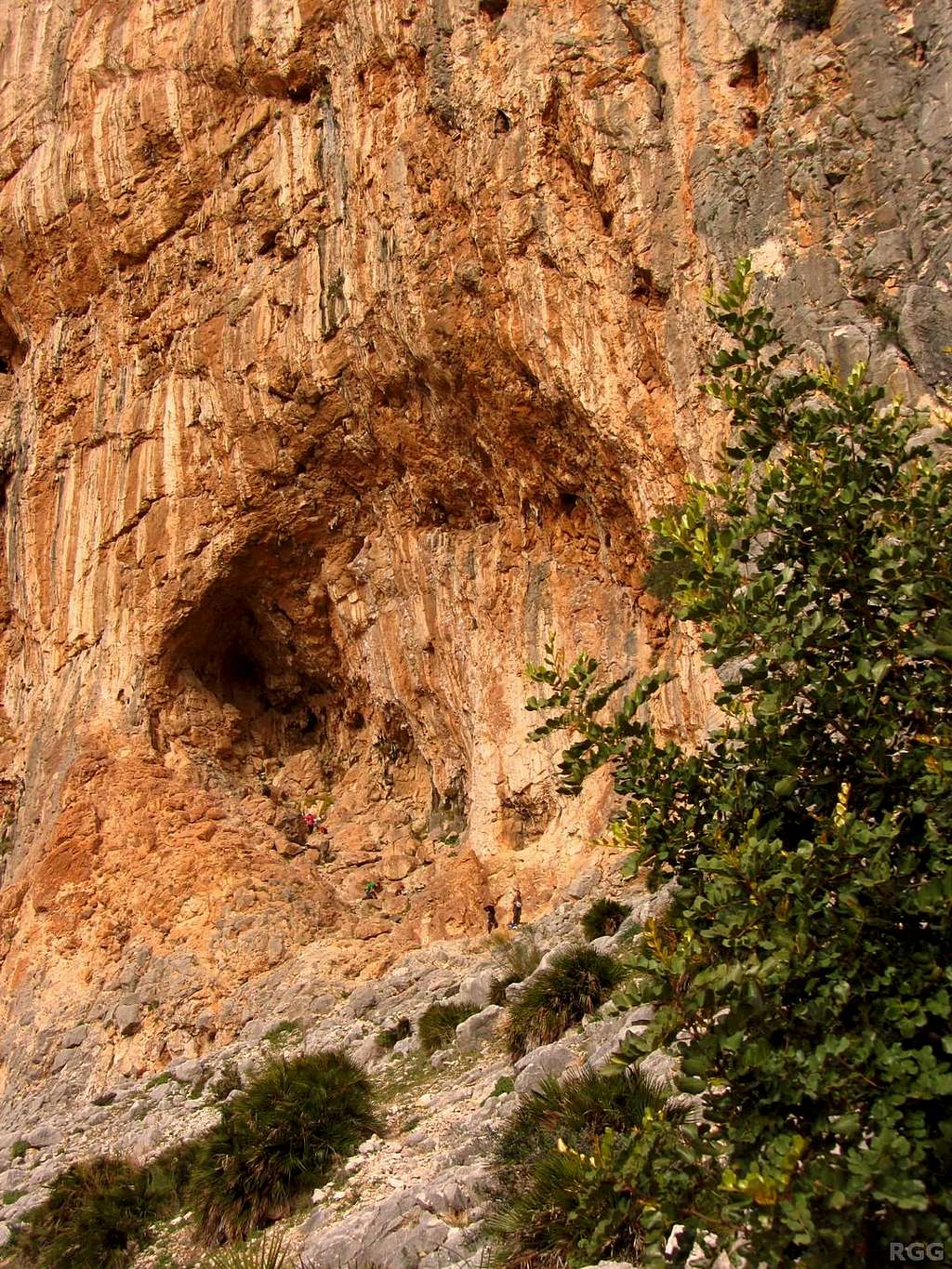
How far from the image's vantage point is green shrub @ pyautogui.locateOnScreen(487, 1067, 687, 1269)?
16.7ft

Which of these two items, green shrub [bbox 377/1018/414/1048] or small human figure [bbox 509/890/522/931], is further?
small human figure [bbox 509/890/522/931]

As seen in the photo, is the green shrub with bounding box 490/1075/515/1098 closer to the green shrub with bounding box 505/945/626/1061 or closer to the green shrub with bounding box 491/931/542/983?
the green shrub with bounding box 505/945/626/1061

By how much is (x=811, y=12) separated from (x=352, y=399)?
27.5 ft

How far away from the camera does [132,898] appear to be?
15.4 m

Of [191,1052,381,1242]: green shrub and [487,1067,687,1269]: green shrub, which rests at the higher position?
[487,1067,687,1269]: green shrub

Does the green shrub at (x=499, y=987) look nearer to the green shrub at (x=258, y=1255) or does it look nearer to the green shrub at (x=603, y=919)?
the green shrub at (x=603, y=919)

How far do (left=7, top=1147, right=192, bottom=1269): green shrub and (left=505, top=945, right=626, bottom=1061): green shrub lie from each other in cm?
323

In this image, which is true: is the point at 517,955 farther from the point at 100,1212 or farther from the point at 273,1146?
the point at 100,1212

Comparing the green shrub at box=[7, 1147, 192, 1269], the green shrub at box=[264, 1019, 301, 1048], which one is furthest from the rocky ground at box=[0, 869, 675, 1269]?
the green shrub at box=[7, 1147, 192, 1269]

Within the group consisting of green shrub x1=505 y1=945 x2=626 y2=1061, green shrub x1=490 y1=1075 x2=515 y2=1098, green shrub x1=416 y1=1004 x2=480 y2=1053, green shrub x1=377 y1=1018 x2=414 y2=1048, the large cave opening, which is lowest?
green shrub x1=377 y1=1018 x2=414 y2=1048

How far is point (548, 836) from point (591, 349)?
21.0 ft

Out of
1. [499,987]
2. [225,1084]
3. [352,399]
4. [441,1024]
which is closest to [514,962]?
[499,987]

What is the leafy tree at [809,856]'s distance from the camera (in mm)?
2881

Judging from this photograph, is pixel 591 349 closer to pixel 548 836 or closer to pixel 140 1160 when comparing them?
pixel 548 836
